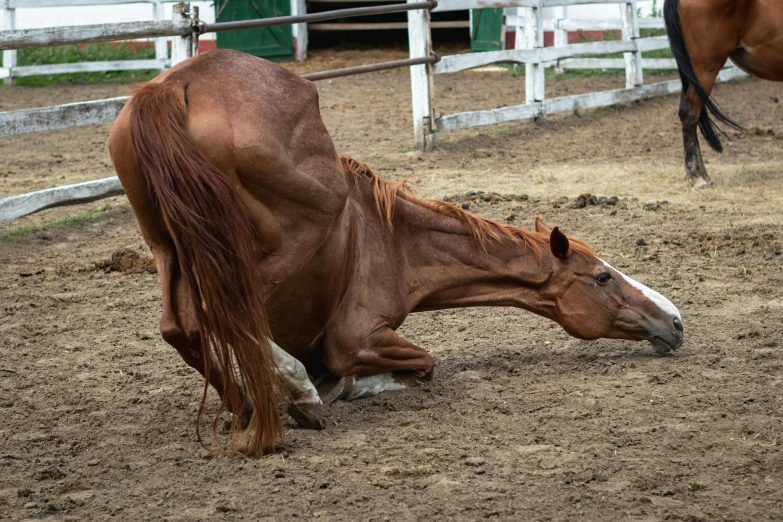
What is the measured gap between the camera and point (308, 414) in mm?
3213

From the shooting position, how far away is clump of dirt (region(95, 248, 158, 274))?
557 cm

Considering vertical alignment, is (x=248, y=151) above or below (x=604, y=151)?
above

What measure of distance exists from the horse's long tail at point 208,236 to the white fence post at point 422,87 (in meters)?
6.08

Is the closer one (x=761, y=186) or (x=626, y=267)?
(x=626, y=267)

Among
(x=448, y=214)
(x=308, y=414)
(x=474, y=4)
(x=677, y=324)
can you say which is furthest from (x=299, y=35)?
(x=308, y=414)

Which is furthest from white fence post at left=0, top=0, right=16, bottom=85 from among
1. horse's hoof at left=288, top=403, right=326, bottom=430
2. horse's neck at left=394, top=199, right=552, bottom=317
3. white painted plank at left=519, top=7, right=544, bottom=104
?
horse's hoof at left=288, top=403, right=326, bottom=430

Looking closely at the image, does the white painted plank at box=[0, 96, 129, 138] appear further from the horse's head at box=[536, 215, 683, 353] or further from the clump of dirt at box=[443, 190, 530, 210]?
the horse's head at box=[536, 215, 683, 353]

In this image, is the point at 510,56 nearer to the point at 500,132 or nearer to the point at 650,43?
the point at 500,132

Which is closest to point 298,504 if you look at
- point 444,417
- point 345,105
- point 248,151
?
point 444,417

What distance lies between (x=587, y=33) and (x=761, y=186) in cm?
837

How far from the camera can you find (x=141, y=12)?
14633 mm

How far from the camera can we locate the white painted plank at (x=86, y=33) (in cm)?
570

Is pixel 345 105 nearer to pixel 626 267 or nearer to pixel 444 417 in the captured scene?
pixel 626 267

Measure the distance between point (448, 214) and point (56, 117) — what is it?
360 centimetres
